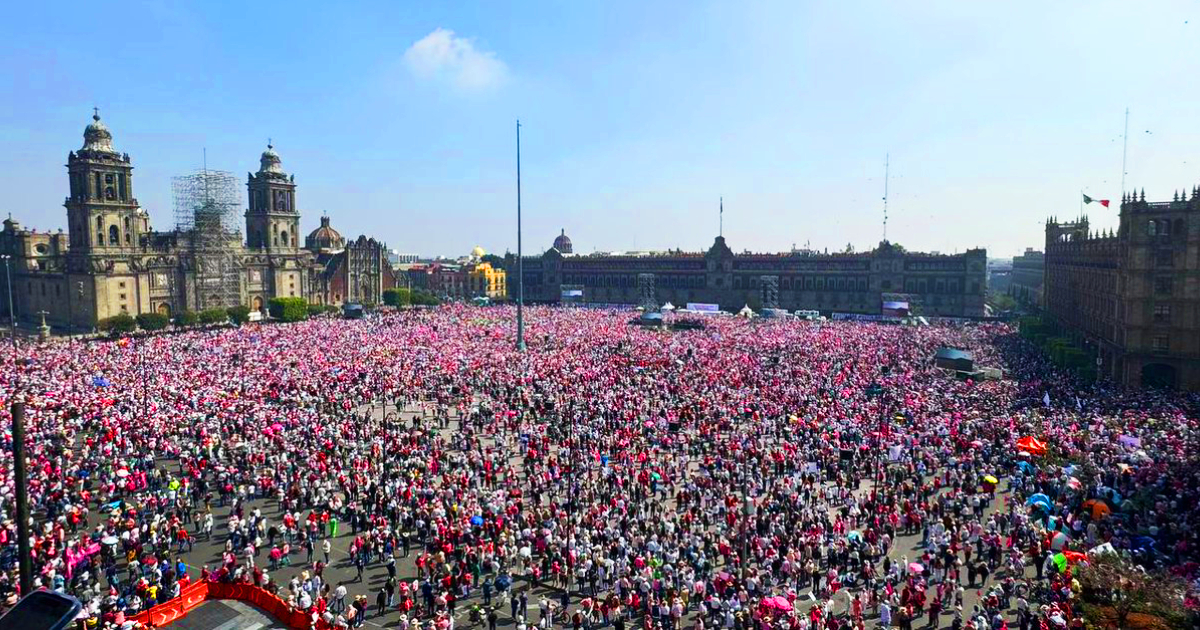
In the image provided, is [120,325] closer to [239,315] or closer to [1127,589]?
[239,315]

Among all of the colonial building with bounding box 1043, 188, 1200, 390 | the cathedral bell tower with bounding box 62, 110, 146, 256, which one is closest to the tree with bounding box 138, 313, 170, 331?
the cathedral bell tower with bounding box 62, 110, 146, 256

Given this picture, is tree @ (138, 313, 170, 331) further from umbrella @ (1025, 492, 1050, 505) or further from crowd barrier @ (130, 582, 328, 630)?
umbrella @ (1025, 492, 1050, 505)

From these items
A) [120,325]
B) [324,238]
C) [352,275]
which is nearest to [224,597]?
[120,325]

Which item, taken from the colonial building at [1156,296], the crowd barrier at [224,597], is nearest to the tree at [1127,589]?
the crowd barrier at [224,597]

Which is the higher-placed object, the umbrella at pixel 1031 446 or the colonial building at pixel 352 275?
the colonial building at pixel 352 275

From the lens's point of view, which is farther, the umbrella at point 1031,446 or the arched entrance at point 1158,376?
the arched entrance at point 1158,376

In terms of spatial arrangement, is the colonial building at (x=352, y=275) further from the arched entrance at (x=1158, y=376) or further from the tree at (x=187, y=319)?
the arched entrance at (x=1158, y=376)

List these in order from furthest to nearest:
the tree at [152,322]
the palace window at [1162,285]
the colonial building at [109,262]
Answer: the colonial building at [109,262], the tree at [152,322], the palace window at [1162,285]
